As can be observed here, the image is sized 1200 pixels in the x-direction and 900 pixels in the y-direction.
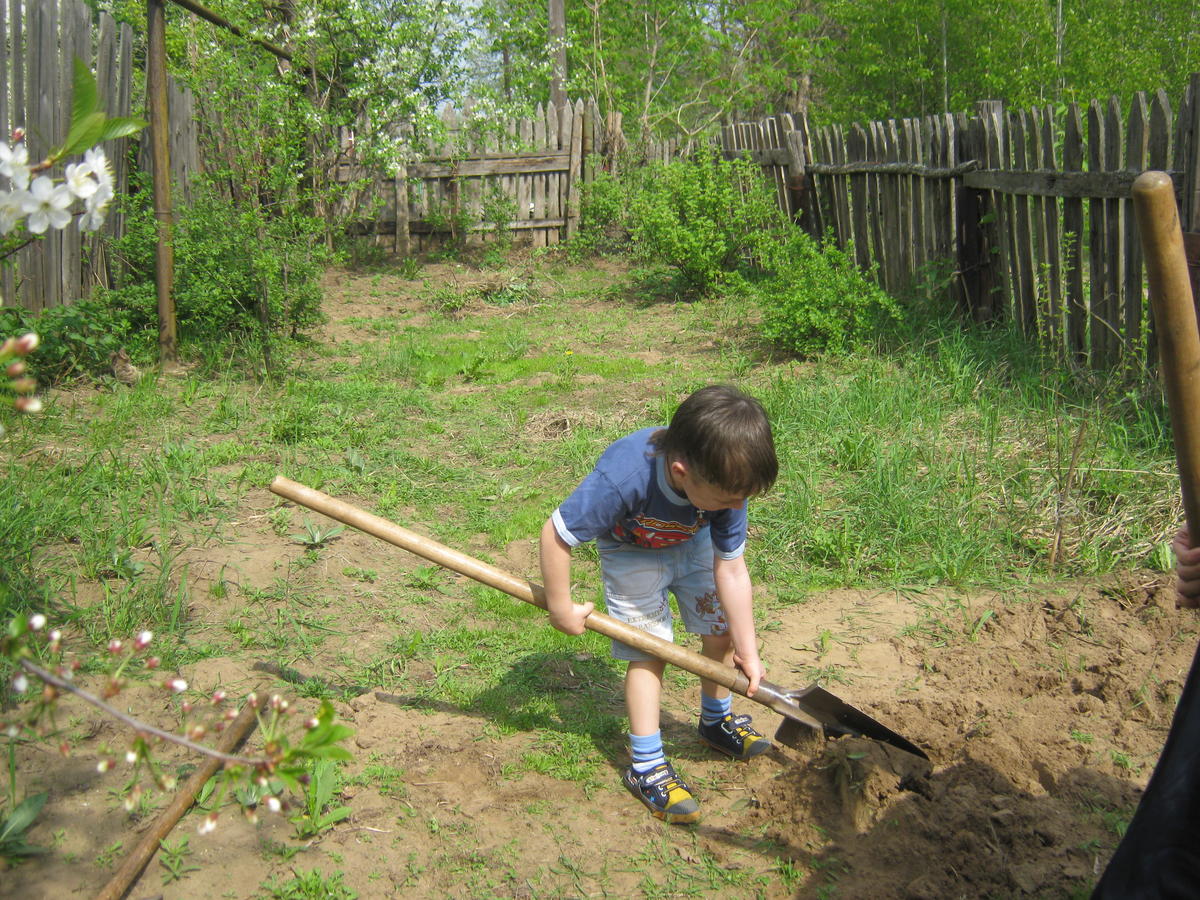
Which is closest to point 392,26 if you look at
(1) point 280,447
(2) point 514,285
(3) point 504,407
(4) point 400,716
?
(2) point 514,285

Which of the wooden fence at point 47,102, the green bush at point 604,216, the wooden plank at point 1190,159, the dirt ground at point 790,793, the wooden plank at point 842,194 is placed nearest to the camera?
the dirt ground at point 790,793

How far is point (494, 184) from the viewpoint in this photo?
1213cm

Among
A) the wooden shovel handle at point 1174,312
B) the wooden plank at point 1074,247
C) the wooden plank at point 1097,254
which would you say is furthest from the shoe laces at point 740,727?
the wooden plank at point 1074,247

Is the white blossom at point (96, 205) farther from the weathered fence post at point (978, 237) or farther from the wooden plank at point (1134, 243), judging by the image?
the weathered fence post at point (978, 237)

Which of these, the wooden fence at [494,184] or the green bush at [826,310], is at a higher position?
the wooden fence at [494,184]

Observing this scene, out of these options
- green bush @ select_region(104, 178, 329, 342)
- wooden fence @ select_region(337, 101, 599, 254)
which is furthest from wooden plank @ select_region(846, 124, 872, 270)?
wooden fence @ select_region(337, 101, 599, 254)

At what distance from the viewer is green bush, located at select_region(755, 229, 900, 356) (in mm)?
6480

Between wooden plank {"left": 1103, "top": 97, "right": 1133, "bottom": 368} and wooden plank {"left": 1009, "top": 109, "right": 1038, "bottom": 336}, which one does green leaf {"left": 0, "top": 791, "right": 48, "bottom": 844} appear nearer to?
wooden plank {"left": 1103, "top": 97, "right": 1133, "bottom": 368}

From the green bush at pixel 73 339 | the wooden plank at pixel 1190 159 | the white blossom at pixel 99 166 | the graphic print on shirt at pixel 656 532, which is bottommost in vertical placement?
the graphic print on shirt at pixel 656 532

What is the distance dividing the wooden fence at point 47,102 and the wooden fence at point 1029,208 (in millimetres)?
5289

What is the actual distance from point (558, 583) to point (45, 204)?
1.55 m

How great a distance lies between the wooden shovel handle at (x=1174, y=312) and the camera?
65.7 inches

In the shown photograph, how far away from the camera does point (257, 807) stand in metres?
2.71

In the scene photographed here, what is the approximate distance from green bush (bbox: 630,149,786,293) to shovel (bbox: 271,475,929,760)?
251 inches
